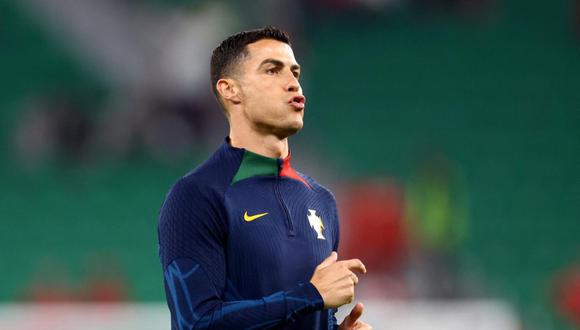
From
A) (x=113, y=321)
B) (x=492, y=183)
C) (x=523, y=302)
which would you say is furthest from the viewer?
(x=492, y=183)

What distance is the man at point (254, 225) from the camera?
2.38 m

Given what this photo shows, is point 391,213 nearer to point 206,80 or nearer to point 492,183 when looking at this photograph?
point 492,183

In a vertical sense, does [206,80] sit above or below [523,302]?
above

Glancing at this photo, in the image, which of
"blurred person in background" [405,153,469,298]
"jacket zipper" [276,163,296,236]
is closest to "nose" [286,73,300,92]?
"jacket zipper" [276,163,296,236]

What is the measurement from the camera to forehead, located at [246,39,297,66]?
8.87ft

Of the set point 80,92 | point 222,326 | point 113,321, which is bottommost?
point 113,321

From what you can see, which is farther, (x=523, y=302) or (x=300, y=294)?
(x=523, y=302)

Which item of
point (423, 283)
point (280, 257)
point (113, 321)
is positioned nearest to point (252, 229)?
point (280, 257)

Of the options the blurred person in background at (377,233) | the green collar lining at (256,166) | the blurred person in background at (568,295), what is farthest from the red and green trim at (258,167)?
the blurred person in background at (568,295)

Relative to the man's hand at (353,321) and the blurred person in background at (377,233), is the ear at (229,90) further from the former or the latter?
the blurred person in background at (377,233)

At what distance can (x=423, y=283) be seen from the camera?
24.9ft

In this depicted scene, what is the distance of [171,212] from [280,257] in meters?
0.31

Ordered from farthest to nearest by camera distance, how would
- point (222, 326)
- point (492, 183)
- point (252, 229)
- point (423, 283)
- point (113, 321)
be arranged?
1. point (492, 183)
2. point (423, 283)
3. point (113, 321)
4. point (252, 229)
5. point (222, 326)

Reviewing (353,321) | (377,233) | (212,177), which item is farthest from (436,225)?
(212,177)
